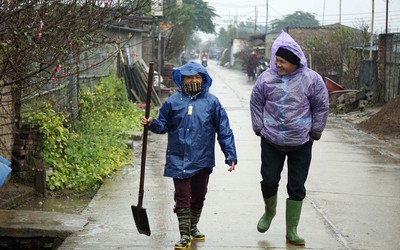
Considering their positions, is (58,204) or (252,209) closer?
(252,209)

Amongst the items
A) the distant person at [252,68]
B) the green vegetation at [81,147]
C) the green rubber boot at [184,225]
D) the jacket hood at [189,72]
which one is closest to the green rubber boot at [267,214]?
the green rubber boot at [184,225]

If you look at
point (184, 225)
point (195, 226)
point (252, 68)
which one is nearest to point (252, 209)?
point (195, 226)

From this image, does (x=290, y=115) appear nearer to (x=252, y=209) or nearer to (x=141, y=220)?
(x=141, y=220)

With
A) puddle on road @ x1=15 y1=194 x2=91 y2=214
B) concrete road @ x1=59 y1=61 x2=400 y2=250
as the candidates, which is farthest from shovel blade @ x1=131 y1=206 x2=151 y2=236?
puddle on road @ x1=15 y1=194 x2=91 y2=214

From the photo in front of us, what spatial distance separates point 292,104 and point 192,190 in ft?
3.66

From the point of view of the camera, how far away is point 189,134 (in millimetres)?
6125

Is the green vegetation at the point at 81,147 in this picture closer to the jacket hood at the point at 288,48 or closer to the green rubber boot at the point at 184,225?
the green rubber boot at the point at 184,225

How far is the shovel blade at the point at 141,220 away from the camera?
6227 mm

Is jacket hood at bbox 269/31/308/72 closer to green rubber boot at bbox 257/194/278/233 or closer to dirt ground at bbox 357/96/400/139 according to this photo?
green rubber boot at bbox 257/194/278/233

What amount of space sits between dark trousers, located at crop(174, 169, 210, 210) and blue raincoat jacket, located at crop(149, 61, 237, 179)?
0.24 feet

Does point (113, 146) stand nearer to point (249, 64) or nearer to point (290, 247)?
point (290, 247)

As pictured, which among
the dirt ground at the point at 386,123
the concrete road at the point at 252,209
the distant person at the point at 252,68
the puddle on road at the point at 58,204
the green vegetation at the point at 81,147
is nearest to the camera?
→ the concrete road at the point at 252,209

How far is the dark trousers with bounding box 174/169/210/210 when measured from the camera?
6.14 m

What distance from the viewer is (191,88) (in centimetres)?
620
